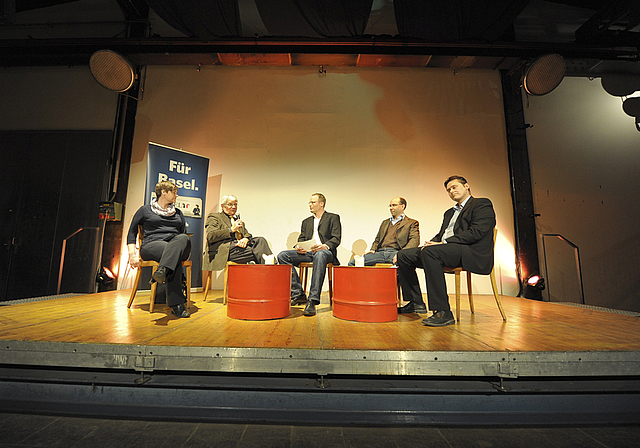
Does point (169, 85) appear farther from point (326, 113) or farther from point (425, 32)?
point (425, 32)

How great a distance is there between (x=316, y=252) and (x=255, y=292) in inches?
34.6

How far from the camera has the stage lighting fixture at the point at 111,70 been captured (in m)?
4.05

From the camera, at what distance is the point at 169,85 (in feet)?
16.6

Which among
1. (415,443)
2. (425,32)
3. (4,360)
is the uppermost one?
(425,32)

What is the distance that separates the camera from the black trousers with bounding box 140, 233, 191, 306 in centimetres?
219

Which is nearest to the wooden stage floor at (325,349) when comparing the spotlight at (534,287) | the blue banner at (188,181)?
the blue banner at (188,181)

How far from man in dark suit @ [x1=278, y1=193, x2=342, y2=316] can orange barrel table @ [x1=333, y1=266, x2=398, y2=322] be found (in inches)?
15.5

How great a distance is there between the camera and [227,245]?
3.23 metres

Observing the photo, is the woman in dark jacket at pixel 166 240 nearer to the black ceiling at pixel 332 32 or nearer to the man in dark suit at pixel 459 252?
the man in dark suit at pixel 459 252

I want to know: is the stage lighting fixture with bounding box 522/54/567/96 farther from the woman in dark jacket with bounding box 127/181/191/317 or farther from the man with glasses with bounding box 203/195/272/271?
the woman in dark jacket with bounding box 127/181/191/317

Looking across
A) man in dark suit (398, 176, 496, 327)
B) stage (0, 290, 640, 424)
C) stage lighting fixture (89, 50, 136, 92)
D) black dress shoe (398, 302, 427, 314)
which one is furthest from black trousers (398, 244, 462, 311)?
stage lighting fixture (89, 50, 136, 92)

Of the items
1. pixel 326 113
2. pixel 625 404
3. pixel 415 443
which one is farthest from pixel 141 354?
pixel 326 113

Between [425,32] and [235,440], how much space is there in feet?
14.6

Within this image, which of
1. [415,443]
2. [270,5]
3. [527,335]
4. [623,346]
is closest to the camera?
[415,443]
